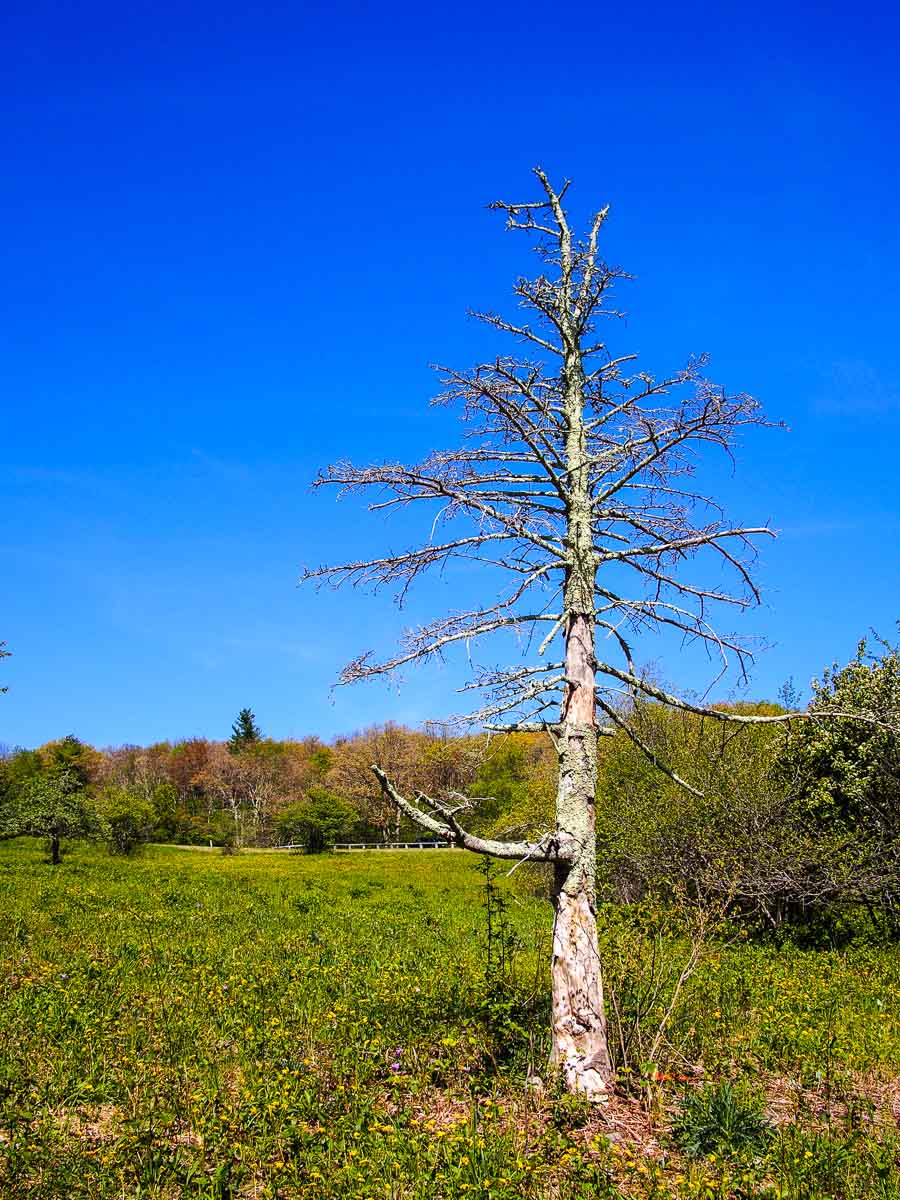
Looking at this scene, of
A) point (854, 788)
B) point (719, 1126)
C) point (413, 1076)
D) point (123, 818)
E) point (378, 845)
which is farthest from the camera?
point (378, 845)

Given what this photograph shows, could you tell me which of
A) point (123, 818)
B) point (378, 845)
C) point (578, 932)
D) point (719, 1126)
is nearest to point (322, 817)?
point (378, 845)

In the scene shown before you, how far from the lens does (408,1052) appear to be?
840cm

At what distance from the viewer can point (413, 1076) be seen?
7.81m

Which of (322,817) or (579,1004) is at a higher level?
(579,1004)

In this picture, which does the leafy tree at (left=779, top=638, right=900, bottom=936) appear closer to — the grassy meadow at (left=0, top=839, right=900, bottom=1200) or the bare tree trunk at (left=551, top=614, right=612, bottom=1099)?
the grassy meadow at (left=0, top=839, right=900, bottom=1200)

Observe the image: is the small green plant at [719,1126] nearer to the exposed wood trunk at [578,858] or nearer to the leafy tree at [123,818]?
the exposed wood trunk at [578,858]

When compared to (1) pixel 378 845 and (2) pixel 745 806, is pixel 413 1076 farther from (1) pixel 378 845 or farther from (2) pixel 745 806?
(1) pixel 378 845

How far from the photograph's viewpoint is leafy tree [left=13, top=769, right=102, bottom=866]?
3247 cm

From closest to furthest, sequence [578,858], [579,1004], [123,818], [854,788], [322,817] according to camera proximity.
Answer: [579,1004], [578,858], [854,788], [123,818], [322,817]

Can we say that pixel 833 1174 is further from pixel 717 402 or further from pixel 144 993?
pixel 144 993

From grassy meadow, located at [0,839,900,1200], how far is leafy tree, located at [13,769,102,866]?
62.1ft

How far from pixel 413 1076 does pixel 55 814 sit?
29.2m

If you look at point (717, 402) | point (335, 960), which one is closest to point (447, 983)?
point (335, 960)

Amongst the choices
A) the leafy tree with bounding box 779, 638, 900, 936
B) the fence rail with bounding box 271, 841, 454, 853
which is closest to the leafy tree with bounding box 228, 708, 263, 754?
the fence rail with bounding box 271, 841, 454, 853
